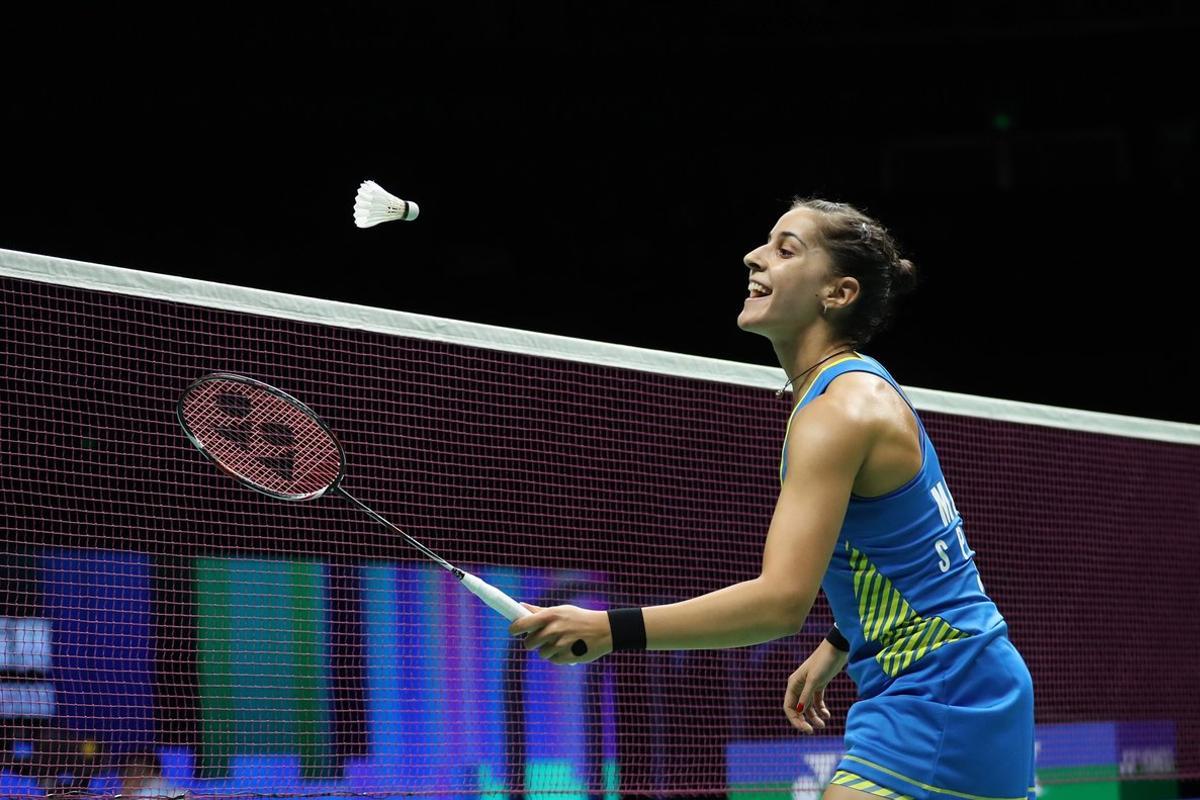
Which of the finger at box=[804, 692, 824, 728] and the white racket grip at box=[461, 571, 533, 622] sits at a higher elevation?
the white racket grip at box=[461, 571, 533, 622]

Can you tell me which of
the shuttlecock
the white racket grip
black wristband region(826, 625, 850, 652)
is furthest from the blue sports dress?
the shuttlecock

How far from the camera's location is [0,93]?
28.8ft

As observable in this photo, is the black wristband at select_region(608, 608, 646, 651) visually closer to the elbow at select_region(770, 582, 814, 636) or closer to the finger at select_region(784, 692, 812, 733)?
the elbow at select_region(770, 582, 814, 636)

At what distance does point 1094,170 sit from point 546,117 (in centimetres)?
515

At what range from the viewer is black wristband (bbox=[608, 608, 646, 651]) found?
2.38 meters

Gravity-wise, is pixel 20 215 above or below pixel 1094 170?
below

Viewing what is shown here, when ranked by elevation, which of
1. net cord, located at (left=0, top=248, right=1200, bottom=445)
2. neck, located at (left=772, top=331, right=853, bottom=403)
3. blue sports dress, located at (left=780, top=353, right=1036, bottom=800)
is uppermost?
net cord, located at (left=0, top=248, right=1200, bottom=445)

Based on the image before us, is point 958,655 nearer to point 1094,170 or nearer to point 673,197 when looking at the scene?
point 673,197

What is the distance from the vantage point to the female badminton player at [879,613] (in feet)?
7.84

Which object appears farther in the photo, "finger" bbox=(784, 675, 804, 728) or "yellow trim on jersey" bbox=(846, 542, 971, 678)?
"finger" bbox=(784, 675, 804, 728)

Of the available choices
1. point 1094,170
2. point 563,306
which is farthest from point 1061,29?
point 563,306

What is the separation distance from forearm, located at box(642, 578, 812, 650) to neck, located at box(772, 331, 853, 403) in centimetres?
59

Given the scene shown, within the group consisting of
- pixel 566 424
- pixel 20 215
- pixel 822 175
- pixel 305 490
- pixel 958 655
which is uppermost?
pixel 822 175

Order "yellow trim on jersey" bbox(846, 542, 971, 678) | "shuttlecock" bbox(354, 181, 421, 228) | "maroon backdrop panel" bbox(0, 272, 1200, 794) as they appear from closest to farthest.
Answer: "yellow trim on jersey" bbox(846, 542, 971, 678) < "shuttlecock" bbox(354, 181, 421, 228) < "maroon backdrop panel" bbox(0, 272, 1200, 794)
